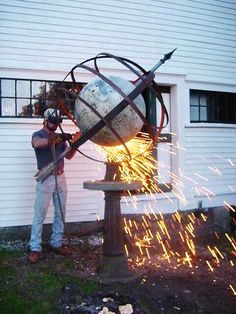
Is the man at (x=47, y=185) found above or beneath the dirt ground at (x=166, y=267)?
above

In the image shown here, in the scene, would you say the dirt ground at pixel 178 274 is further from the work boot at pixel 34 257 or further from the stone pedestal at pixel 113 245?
the work boot at pixel 34 257

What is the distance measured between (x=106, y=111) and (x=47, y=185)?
6.69ft

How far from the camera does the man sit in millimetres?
6633

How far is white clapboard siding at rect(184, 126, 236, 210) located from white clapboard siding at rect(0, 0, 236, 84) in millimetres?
1299

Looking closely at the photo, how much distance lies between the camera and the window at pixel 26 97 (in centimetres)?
803

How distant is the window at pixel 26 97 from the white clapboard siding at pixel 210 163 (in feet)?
11.2

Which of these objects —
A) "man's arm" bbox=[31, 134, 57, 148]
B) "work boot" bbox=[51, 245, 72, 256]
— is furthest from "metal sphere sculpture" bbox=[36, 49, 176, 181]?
"work boot" bbox=[51, 245, 72, 256]

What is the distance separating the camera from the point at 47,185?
A: 686 centimetres

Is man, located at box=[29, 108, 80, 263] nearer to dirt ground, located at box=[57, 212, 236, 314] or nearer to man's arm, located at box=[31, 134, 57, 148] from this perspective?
man's arm, located at box=[31, 134, 57, 148]

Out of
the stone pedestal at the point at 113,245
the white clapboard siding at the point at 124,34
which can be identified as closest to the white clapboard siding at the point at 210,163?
the white clapboard siding at the point at 124,34

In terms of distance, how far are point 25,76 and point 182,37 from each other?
386cm

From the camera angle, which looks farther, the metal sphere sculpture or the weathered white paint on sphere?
the weathered white paint on sphere

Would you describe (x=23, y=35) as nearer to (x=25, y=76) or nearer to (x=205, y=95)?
(x=25, y=76)

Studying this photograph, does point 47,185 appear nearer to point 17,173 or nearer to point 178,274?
point 17,173
